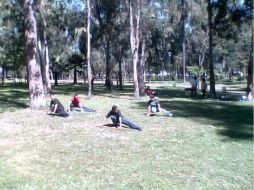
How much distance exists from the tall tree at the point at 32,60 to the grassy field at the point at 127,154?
3.16 metres

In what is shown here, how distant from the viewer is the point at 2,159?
38.1 ft

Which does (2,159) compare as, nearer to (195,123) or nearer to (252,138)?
(252,138)

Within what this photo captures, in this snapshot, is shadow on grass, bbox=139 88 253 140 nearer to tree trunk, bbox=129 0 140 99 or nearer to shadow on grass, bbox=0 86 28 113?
tree trunk, bbox=129 0 140 99

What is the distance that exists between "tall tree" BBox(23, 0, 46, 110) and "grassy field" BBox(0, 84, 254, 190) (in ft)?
10.4

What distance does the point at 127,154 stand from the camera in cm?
1214

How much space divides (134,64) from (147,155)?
1912cm

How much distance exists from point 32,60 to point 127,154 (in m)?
12.2

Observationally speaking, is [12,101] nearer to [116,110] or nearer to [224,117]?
[116,110]

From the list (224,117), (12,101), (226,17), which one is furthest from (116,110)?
(226,17)

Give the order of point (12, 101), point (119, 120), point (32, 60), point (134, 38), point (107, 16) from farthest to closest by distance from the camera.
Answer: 1. point (107, 16)
2. point (134, 38)
3. point (12, 101)
4. point (32, 60)
5. point (119, 120)

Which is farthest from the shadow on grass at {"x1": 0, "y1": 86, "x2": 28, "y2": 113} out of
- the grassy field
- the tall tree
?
the grassy field

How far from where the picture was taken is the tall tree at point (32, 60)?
22.7 m

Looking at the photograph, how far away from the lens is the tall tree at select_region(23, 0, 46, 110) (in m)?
22.7

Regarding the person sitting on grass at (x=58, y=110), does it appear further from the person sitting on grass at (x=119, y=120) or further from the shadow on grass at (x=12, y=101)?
the person sitting on grass at (x=119, y=120)
